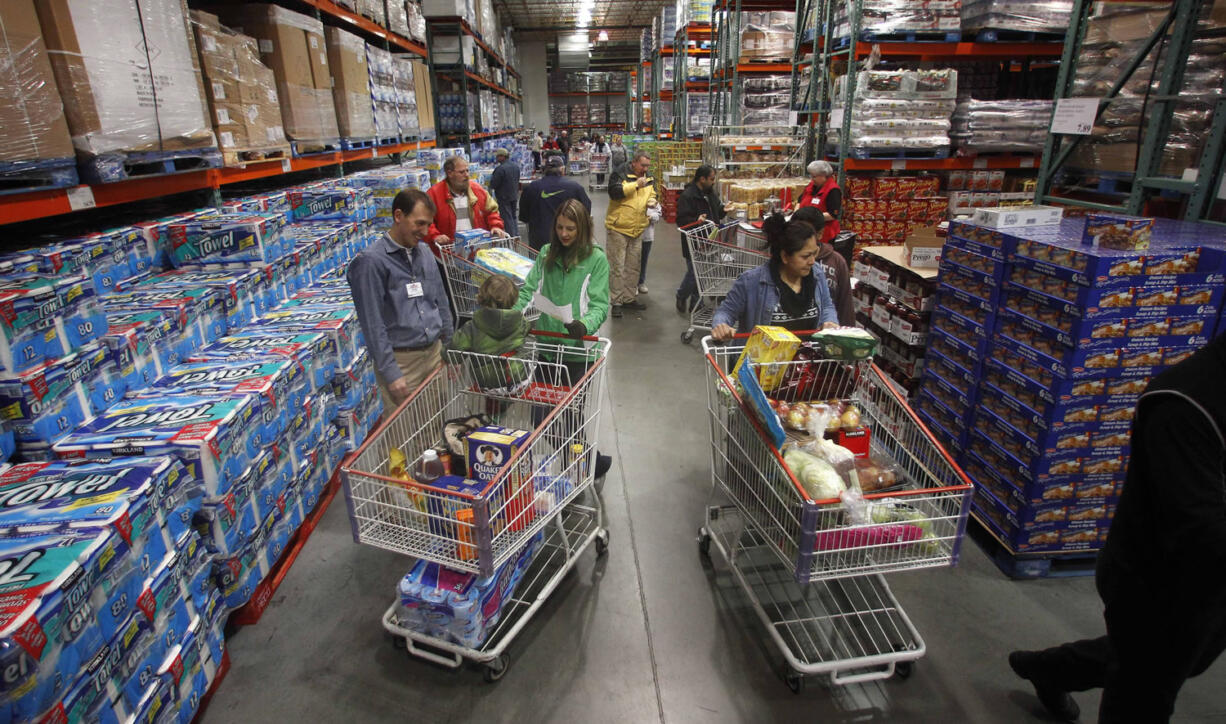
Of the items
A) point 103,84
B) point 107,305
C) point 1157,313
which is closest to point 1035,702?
point 1157,313

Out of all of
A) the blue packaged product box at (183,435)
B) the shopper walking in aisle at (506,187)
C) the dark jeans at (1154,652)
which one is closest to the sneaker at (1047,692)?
the dark jeans at (1154,652)

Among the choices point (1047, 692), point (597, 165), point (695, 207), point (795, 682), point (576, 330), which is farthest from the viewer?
point (597, 165)

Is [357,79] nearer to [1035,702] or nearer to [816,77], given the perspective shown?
[816,77]

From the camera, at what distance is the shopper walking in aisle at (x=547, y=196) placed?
7273 mm

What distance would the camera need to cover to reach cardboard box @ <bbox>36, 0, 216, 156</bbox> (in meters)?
2.61

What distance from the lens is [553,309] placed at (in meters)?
3.60

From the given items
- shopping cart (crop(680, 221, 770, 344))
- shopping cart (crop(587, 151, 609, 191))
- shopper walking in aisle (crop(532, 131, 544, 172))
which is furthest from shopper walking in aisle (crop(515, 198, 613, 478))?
shopper walking in aisle (crop(532, 131, 544, 172))

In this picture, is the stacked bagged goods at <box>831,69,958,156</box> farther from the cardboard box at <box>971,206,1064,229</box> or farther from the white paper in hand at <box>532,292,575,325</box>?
the white paper in hand at <box>532,292,575,325</box>

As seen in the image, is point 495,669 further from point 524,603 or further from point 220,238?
point 220,238

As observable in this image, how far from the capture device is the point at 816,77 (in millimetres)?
8320

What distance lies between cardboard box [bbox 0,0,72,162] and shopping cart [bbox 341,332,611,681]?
5.83ft

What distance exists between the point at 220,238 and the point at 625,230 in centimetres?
458

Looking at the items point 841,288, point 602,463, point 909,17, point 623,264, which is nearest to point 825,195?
point 909,17

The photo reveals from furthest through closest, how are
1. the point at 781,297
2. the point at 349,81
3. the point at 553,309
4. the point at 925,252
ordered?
the point at 349,81 < the point at 925,252 < the point at 553,309 < the point at 781,297
